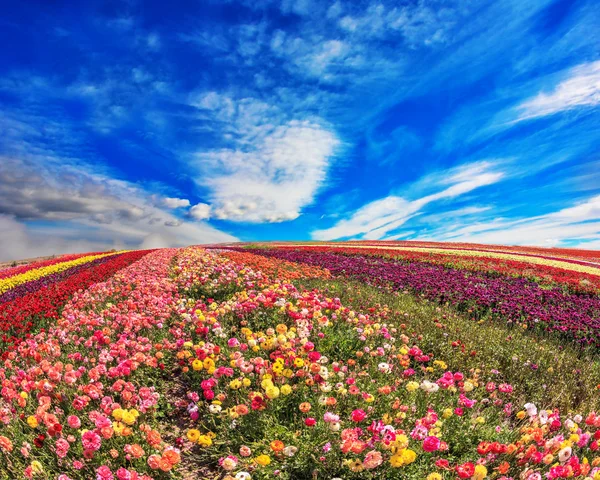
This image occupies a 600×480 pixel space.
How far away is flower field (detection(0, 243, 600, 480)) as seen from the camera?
8.23 ft

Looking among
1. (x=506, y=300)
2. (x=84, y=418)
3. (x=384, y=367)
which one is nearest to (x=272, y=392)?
(x=384, y=367)

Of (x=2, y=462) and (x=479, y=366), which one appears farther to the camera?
(x=479, y=366)

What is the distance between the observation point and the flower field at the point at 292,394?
2508mm

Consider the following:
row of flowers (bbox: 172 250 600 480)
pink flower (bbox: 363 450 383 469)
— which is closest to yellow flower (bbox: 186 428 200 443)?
row of flowers (bbox: 172 250 600 480)

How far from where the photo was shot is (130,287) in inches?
315

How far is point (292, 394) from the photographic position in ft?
10.6

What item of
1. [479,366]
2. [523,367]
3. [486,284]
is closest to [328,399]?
[479,366]

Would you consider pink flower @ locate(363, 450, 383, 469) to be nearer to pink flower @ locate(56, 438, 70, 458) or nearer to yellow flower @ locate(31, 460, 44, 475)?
pink flower @ locate(56, 438, 70, 458)

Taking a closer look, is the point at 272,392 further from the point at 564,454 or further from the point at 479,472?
the point at 564,454

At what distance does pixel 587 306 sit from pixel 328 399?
31.9 ft

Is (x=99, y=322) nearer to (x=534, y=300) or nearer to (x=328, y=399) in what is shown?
(x=328, y=399)

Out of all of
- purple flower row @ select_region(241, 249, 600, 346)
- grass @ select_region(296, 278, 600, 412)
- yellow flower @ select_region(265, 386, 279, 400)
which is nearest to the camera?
yellow flower @ select_region(265, 386, 279, 400)

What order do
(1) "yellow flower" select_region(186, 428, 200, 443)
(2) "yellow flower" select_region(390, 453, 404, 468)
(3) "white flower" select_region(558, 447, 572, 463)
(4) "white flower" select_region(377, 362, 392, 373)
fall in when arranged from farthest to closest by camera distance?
(4) "white flower" select_region(377, 362, 392, 373) → (1) "yellow flower" select_region(186, 428, 200, 443) → (3) "white flower" select_region(558, 447, 572, 463) → (2) "yellow flower" select_region(390, 453, 404, 468)

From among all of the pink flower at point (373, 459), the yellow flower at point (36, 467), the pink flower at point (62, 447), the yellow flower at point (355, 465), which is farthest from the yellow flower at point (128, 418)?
the pink flower at point (373, 459)
